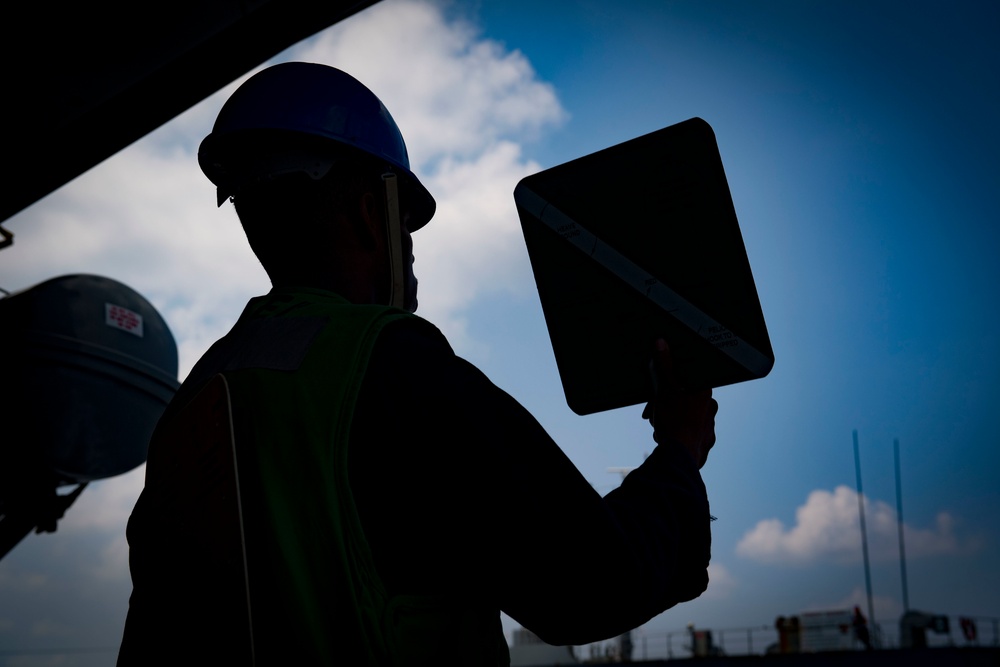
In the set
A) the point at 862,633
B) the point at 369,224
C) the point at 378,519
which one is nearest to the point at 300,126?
the point at 369,224

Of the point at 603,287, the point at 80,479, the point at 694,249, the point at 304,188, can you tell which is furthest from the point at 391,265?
the point at 80,479

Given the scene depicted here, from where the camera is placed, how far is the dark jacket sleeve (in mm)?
1345

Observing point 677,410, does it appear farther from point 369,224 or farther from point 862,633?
point 862,633

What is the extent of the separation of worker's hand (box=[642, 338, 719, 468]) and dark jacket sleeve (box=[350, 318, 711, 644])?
0.99 ft

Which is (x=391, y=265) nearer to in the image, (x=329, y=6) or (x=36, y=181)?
(x=329, y=6)

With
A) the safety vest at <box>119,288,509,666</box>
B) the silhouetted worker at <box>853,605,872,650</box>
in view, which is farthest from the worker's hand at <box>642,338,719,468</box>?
the silhouetted worker at <box>853,605,872,650</box>

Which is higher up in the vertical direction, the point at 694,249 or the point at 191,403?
the point at 694,249

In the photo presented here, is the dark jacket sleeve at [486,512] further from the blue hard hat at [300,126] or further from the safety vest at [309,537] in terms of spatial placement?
the blue hard hat at [300,126]

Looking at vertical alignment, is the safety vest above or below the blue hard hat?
below

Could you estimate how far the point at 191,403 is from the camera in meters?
1.60

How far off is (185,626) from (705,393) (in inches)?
44.5

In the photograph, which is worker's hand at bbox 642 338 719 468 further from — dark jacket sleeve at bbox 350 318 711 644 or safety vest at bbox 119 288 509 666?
safety vest at bbox 119 288 509 666

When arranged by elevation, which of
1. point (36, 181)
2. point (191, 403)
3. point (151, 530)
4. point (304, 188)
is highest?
point (36, 181)

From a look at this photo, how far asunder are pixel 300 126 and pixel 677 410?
1.10 m
